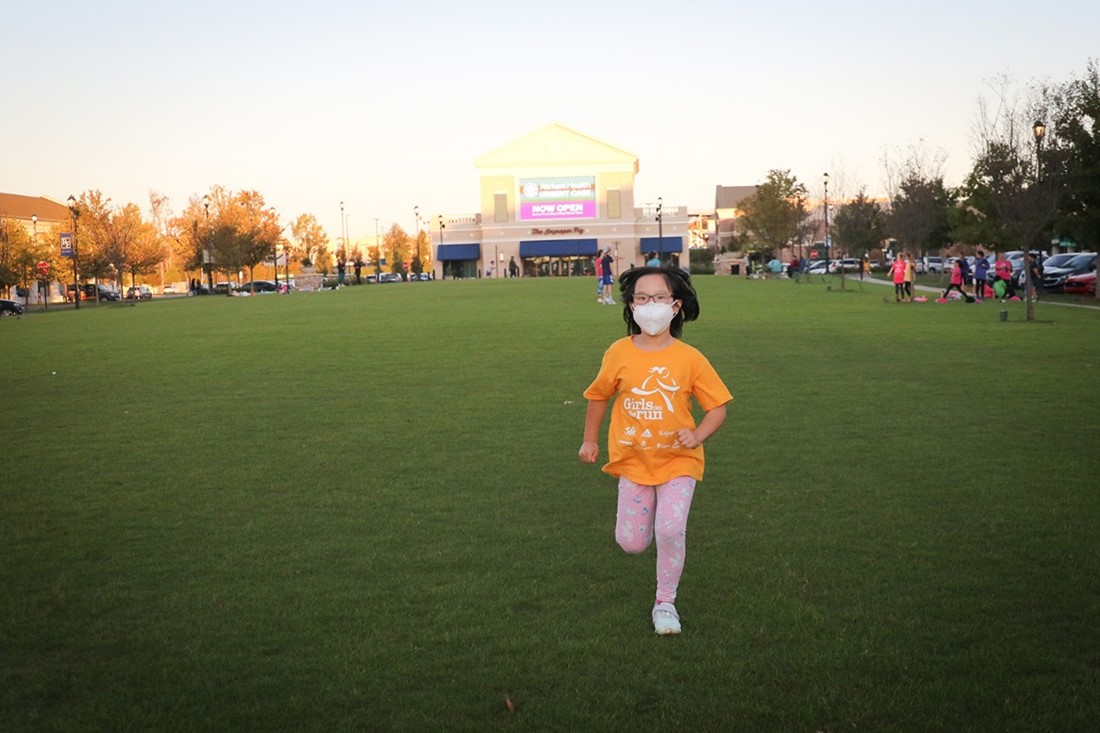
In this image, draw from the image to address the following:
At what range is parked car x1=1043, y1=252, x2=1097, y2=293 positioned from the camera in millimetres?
41406

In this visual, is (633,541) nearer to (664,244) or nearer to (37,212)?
(664,244)

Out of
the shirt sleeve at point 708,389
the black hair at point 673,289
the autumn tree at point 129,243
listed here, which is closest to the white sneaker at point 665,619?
the shirt sleeve at point 708,389

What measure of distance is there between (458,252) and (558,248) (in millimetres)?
10067

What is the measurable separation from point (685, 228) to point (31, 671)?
347 feet

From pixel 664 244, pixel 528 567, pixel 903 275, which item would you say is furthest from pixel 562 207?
pixel 528 567

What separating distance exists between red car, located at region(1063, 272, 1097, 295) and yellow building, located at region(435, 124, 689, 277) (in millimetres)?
68655

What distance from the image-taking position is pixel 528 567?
636cm

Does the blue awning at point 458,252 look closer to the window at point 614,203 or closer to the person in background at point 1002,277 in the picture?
the window at point 614,203

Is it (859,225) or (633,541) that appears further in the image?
(859,225)

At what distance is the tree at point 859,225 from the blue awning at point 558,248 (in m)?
27.9

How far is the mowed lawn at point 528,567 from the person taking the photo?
449 cm

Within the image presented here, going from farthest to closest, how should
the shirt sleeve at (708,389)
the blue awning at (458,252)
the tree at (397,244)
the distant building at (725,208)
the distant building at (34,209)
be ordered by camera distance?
the distant building at (725,208) < the tree at (397,244) < the distant building at (34,209) < the blue awning at (458,252) < the shirt sleeve at (708,389)

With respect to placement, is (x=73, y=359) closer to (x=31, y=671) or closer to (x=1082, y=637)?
(x=31, y=671)

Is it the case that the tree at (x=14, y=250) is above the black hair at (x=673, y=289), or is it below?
above
